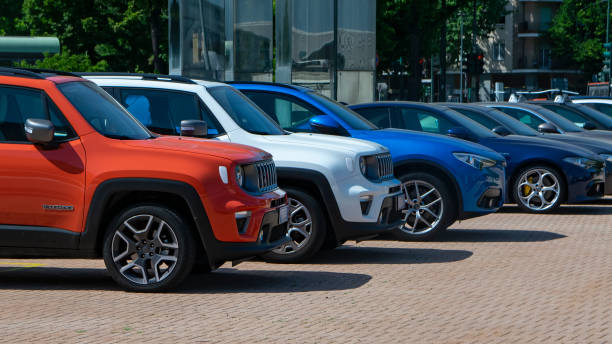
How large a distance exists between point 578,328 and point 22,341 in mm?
3429

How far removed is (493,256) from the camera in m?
10.7

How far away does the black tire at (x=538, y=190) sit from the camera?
600 inches

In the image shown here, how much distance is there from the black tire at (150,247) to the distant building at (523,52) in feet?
315

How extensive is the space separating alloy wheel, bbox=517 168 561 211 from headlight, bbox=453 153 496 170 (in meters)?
3.37

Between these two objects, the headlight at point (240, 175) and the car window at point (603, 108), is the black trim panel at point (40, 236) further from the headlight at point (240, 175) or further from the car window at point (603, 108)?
the car window at point (603, 108)

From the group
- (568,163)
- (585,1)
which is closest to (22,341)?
(568,163)

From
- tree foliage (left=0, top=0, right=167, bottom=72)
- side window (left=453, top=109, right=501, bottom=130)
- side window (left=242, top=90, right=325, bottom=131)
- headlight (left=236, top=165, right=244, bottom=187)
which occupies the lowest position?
headlight (left=236, top=165, right=244, bottom=187)

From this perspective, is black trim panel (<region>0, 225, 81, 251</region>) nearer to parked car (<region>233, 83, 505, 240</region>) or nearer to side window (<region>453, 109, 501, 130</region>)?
parked car (<region>233, 83, 505, 240</region>)

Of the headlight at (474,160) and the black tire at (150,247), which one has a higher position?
the headlight at (474,160)

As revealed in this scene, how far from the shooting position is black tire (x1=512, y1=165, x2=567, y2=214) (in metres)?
15.2

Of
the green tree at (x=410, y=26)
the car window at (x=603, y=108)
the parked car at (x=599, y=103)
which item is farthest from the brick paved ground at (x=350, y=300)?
the green tree at (x=410, y=26)

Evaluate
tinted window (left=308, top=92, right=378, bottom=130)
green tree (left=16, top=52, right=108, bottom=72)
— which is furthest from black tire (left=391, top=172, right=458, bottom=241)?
green tree (left=16, top=52, right=108, bottom=72)

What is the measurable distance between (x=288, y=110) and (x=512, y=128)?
5650 mm

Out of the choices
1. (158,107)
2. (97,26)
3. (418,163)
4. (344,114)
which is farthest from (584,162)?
(97,26)
